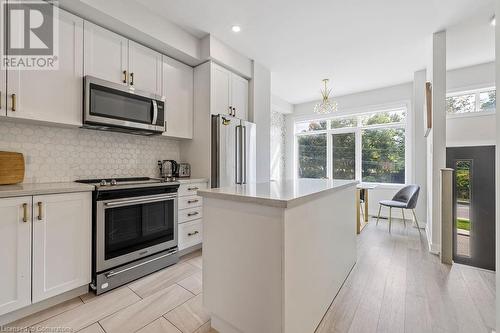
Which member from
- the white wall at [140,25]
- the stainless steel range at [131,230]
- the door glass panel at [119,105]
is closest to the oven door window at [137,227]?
the stainless steel range at [131,230]

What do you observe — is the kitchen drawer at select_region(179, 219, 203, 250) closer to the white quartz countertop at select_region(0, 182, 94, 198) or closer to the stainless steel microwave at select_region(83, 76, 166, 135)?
the white quartz countertop at select_region(0, 182, 94, 198)

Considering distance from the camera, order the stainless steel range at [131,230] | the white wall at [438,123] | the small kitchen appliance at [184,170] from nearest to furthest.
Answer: the stainless steel range at [131,230] < the white wall at [438,123] < the small kitchen appliance at [184,170]

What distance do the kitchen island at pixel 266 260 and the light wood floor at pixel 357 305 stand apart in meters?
0.25

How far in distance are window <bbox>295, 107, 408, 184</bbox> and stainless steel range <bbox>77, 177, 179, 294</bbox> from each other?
4.44 metres

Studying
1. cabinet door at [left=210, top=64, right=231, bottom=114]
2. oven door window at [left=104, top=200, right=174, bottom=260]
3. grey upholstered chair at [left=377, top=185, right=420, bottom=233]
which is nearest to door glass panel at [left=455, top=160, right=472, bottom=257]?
grey upholstered chair at [left=377, top=185, right=420, bottom=233]

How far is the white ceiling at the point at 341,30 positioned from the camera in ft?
7.68

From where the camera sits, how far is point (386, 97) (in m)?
4.80

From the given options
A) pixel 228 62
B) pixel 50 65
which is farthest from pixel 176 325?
pixel 228 62

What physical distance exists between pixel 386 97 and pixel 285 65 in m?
2.58

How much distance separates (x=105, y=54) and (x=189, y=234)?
7.09 feet

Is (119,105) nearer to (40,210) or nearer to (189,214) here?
(40,210)

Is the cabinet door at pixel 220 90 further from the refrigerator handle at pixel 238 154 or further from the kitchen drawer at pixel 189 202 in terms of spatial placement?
the kitchen drawer at pixel 189 202

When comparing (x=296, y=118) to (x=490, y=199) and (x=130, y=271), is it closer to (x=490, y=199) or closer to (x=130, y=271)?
Result: (x=490, y=199)

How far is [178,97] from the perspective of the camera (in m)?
2.97
